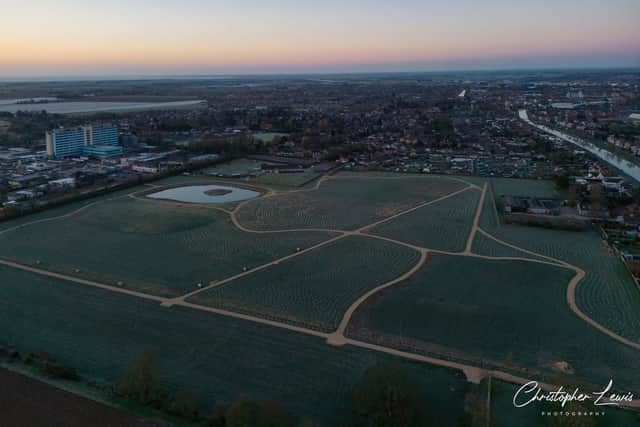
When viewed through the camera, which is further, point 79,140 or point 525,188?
point 79,140

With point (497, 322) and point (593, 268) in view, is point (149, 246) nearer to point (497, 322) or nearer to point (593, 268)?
point (497, 322)

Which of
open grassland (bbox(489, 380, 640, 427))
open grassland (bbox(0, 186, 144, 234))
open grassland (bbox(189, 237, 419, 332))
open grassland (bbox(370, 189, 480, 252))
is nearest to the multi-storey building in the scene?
open grassland (bbox(0, 186, 144, 234))

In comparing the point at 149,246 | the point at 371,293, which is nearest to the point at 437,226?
the point at 371,293

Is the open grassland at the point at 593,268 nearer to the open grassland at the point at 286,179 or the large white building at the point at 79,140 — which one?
the open grassland at the point at 286,179

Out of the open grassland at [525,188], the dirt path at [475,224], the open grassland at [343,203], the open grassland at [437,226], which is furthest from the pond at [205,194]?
the open grassland at [525,188]

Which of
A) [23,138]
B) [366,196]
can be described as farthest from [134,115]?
[366,196]

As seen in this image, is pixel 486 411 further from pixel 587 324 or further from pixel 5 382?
pixel 5 382
